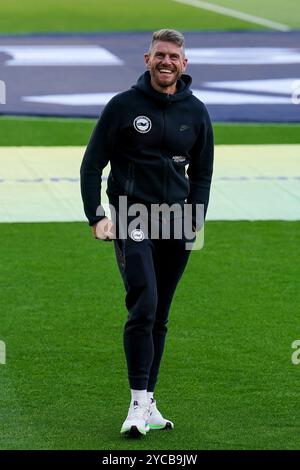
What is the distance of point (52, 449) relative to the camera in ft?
23.4

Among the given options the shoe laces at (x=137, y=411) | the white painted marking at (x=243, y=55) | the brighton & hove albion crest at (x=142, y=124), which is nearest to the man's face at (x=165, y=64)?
the brighton & hove albion crest at (x=142, y=124)

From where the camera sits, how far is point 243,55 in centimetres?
2353

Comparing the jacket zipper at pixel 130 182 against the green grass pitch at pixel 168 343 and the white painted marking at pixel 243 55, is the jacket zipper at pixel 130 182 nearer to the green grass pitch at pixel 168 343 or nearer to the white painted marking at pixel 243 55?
the green grass pitch at pixel 168 343

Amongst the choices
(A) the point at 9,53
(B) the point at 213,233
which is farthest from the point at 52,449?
(A) the point at 9,53

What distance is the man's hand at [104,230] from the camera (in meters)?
7.48

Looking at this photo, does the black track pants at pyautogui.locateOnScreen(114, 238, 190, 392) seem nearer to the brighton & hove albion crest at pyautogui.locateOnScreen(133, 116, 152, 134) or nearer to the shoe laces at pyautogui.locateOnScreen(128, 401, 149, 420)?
the shoe laces at pyautogui.locateOnScreen(128, 401, 149, 420)

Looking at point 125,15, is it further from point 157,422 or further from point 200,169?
point 157,422

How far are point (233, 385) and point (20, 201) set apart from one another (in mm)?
5770

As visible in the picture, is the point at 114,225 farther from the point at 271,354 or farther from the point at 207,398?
the point at 271,354

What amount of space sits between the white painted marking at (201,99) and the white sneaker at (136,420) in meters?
11.6

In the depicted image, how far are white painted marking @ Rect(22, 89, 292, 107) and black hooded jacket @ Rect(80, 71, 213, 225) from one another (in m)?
11.3

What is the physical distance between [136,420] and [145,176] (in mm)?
1282

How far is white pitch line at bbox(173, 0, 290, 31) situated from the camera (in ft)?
93.1

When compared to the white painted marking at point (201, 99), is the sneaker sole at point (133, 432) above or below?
below
